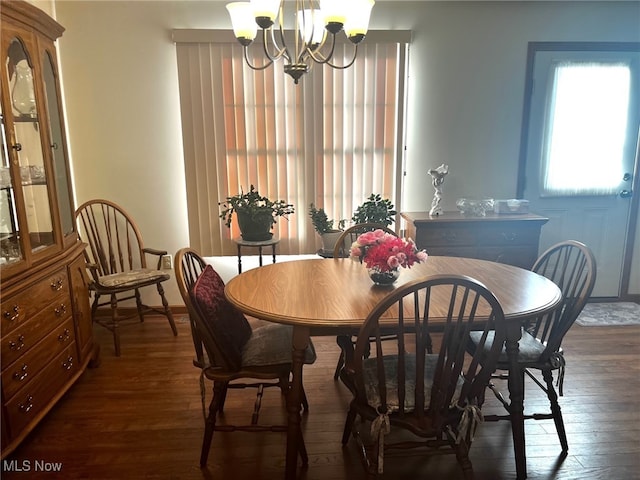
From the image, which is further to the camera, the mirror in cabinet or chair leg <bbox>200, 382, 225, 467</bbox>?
the mirror in cabinet

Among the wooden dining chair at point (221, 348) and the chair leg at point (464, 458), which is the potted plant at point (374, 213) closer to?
the wooden dining chair at point (221, 348)

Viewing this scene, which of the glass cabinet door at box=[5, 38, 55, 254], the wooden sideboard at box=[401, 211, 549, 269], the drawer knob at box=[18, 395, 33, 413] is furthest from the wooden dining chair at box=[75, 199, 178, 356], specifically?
the wooden sideboard at box=[401, 211, 549, 269]

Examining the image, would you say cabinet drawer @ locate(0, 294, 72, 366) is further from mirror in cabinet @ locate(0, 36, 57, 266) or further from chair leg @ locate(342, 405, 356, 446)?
chair leg @ locate(342, 405, 356, 446)

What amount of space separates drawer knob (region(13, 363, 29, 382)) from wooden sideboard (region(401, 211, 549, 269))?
2381mm

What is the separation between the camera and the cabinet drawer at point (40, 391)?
6.09 ft

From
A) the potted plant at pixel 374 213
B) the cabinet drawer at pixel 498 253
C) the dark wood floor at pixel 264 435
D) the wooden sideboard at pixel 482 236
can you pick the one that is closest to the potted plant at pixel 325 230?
the potted plant at pixel 374 213

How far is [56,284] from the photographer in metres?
2.24

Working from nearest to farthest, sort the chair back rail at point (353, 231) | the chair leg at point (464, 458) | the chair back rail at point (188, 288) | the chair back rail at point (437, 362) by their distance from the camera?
1. the chair back rail at point (437, 362)
2. the chair leg at point (464, 458)
3. the chair back rail at point (188, 288)
4. the chair back rail at point (353, 231)

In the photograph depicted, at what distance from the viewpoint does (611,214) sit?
3709mm

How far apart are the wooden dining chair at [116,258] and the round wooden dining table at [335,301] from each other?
127cm

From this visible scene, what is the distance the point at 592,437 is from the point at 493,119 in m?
2.37

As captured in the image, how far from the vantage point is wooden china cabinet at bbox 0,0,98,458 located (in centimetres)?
187

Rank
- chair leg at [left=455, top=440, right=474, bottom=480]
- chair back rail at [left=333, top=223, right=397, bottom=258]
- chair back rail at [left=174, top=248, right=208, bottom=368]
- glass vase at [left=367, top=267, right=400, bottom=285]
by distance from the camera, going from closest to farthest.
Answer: chair leg at [left=455, top=440, right=474, bottom=480] < chair back rail at [left=174, top=248, right=208, bottom=368] < glass vase at [left=367, top=267, right=400, bottom=285] < chair back rail at [left=333, top=223, right=397, bottom=258]

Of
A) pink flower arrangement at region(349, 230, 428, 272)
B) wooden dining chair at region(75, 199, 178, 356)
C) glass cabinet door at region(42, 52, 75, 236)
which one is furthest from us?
wooden dining chair at region(75, 199, 178, 356)
